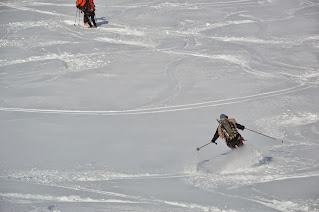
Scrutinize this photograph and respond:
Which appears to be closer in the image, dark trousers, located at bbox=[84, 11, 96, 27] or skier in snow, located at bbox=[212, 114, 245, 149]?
skier in snow, located at bbox=[212, 114, 245, 149]

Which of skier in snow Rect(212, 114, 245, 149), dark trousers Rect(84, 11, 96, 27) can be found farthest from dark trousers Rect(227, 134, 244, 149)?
dark trousers Rect(84, 11, 96, 27)

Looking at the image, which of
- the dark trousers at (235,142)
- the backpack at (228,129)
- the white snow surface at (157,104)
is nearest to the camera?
the white snow surface at (157,104)

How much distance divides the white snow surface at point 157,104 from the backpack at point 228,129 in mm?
478

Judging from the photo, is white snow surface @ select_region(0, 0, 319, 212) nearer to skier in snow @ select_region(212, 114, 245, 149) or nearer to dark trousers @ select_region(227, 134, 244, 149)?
dark trousers @ select_region(227, 134, 244, 149)

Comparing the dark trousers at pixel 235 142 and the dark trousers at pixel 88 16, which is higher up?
the dark trousers at pixel 88 16

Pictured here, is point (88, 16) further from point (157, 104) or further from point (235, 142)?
point (235, 142)

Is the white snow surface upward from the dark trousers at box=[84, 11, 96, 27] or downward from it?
downward

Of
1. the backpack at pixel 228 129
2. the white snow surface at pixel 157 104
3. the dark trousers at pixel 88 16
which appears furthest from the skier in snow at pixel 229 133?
the dark trousers at pixel 88 16

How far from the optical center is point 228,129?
10688mm

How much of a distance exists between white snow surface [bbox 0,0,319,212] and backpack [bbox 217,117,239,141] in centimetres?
48

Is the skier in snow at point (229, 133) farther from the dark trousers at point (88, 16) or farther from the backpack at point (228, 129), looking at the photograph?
the dark trousers at point (88, 16)

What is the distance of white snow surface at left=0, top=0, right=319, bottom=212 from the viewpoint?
9.94 m

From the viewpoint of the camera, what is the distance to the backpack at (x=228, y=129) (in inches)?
420

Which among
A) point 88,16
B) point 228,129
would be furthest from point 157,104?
point 88,16
